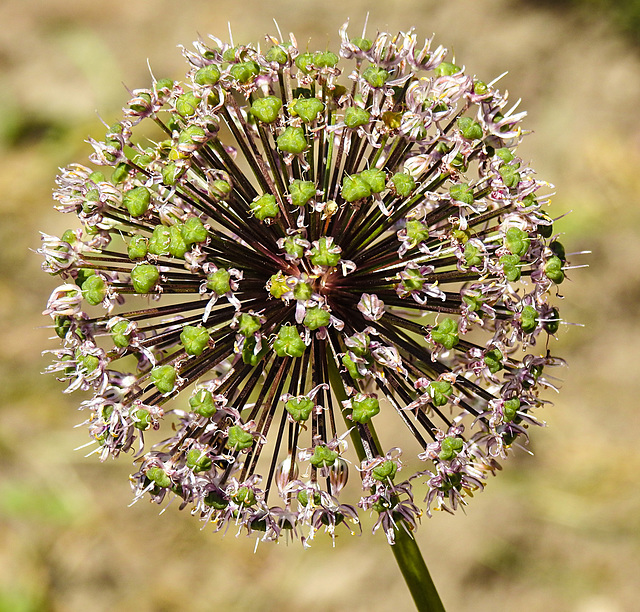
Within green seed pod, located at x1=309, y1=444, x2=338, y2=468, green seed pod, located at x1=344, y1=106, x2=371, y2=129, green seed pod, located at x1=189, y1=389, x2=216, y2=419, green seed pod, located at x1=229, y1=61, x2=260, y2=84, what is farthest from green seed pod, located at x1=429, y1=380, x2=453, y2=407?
green seed pod, located at x1=229, y1=61, x2=260, y2=84

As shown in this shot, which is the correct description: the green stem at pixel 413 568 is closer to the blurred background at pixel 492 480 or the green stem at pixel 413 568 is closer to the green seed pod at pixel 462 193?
the green seed pod at pixel 462 193

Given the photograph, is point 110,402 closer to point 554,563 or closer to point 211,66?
point 211,66

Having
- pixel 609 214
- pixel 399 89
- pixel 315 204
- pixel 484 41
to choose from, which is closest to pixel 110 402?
pixel 315 204

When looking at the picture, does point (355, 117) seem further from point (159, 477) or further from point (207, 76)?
point (159, 477)

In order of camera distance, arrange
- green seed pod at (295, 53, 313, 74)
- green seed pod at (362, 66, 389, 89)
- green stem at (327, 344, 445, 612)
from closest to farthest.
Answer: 1. green seed pod at (362, 66, 389, 89)
2. green seed pod at (295, 53, 313, 74)
3. green stem at (327, 344, 445, 612)

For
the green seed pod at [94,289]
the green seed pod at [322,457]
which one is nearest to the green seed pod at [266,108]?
the green seed pod at [94,289]

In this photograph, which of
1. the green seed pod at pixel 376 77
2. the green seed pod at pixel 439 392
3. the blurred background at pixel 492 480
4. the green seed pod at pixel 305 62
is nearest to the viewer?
the green seed pod at pixel 439 392

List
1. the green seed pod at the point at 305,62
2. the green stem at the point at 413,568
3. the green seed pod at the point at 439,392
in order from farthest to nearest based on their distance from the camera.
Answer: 1. the green stem at the point at 413,568
2. the green seed pod at the point at 305,62
3. the green seed pod at the point at 439,392

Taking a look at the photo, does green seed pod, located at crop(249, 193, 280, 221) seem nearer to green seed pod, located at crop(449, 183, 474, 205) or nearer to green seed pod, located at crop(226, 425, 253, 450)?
green seed pod, located at crop(449, 183, 474, 205)
